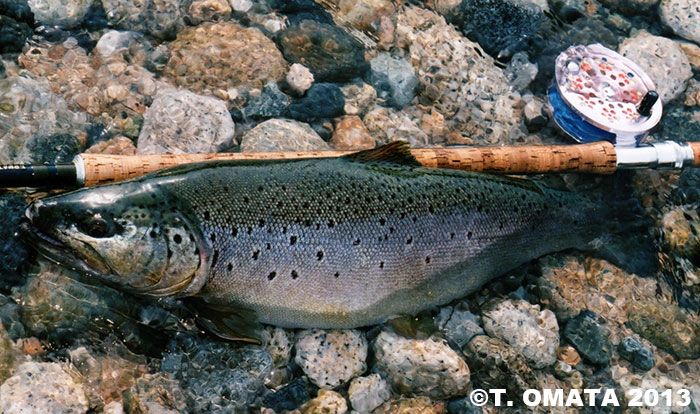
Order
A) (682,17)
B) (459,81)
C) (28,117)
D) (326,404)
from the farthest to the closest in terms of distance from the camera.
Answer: (682,17) → (459,81) → (28,117) → (326,404)

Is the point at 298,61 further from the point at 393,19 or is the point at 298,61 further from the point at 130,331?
the point at 130,331

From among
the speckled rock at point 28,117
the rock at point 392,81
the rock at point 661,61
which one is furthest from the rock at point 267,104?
the rock at point 661,61

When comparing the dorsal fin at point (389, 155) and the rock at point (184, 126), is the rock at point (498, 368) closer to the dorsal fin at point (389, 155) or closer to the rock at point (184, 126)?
the dorsal fin at point (389, 155)

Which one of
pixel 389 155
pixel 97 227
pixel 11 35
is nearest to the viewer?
pixel 97 227

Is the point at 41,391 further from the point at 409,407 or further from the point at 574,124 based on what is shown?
the point at 574,124

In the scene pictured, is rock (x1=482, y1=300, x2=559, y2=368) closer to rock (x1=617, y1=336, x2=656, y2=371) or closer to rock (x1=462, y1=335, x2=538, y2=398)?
rock (x1=462, y1=335, x2=538, y2=398)

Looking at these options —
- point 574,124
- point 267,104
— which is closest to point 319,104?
point 267,104
